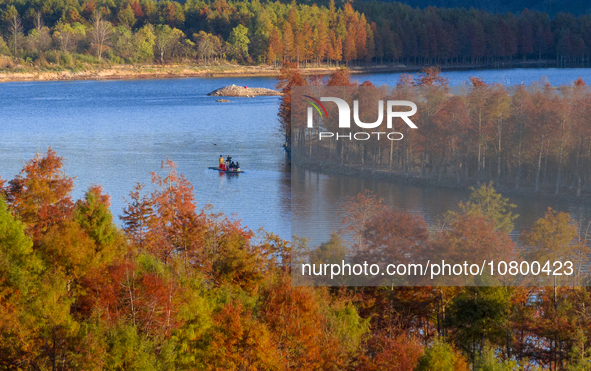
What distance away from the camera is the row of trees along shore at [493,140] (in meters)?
37.2

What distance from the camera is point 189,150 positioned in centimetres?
4950

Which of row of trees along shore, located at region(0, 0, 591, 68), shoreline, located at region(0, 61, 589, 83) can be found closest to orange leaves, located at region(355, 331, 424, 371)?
shoreline, located at region(0, 61, 589, 83)

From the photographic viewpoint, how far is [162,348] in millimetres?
15164

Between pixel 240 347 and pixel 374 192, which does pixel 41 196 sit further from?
pixel 374 192

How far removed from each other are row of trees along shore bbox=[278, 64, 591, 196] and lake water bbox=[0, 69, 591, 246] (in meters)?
2.84

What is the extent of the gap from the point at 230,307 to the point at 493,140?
2689 centimetres

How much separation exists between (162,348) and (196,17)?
5049 inches

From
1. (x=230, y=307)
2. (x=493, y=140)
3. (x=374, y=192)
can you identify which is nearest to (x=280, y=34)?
(x=493, y=140)

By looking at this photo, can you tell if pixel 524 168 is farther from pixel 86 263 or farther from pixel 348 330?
pixel 86 263

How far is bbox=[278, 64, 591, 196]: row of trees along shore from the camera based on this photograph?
37.2 metres

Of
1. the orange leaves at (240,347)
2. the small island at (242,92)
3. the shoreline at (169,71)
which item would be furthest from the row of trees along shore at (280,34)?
the orange leaves at (240,347)

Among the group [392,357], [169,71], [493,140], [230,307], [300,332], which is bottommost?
[392,357]

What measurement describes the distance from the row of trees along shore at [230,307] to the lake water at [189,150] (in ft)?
23.0

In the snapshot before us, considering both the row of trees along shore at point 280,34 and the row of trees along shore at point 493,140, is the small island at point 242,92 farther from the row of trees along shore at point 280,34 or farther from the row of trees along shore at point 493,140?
the row of trees along shore at point 493,140
